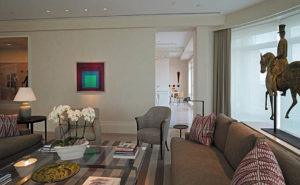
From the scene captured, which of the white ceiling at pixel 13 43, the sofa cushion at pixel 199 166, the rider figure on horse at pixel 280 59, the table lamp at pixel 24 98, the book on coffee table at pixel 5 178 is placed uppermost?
the white ceiling at pixel 13 43

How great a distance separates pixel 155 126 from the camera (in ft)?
12.3

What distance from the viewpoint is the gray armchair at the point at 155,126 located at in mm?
3205

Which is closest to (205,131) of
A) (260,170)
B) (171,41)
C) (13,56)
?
(260,170)

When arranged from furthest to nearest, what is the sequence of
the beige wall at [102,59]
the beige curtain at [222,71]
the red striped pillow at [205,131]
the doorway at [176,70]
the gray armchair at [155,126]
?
the doorway at [176,70], the beige wall at [102,59], the beige curtain at [222,71], the gray armchair at [155,126], the red striped pillow at [205,131]

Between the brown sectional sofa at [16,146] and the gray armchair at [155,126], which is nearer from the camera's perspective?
the brown sectional sofa at [16,146]

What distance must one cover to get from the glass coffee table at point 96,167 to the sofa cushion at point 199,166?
1.47 feet

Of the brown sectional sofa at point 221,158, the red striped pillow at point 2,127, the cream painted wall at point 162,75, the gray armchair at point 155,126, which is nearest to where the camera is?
Result: the brown sectional sofa at point 221,158

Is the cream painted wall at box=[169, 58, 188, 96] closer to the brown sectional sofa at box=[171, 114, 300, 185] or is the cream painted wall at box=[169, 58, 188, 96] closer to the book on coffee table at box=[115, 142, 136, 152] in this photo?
the brown sectional sofa at box=[171, 114, 300, 185]

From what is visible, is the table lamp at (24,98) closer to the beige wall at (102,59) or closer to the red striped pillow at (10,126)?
the red striped pillow at (10,126)

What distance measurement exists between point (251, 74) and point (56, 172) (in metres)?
4.46

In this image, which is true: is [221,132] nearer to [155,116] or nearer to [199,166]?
[199,166]

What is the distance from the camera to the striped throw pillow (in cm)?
102

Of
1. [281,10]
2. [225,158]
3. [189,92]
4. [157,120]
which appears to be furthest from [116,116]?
[189,92]

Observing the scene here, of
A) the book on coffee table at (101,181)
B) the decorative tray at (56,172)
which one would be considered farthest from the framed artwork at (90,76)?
the book on coffee table at (101,181)
